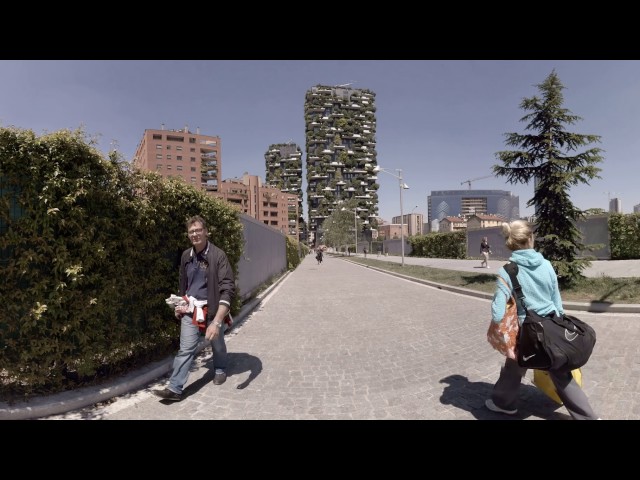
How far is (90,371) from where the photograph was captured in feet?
9.96

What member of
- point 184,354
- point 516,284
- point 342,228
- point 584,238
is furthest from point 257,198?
point 516,284

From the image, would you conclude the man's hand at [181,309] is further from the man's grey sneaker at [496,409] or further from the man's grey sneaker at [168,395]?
the man's grey sneaker at [496,409]

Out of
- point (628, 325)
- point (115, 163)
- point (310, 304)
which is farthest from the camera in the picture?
point (310, 304)

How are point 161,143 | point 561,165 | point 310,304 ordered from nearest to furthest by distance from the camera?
point 310,304 < point 561,165 < point 161,143

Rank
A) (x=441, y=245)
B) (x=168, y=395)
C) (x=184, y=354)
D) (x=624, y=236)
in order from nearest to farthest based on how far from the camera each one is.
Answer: (x=168, y=395)
(x=184, y=354)
(x=624, y=236)
(x=441, y=245)

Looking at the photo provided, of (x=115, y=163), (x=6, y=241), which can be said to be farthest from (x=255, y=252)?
(x=6, y=241)

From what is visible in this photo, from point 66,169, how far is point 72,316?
1.66 meters

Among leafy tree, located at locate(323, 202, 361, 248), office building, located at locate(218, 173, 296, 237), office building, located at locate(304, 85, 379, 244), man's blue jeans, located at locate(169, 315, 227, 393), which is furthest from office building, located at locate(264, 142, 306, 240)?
man's blue jeans, located at locate(169, 315, 227, 393)

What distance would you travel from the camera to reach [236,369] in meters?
3.72

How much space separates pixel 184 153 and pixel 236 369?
79707mm

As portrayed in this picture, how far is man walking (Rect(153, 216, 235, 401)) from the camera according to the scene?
2.96 metres

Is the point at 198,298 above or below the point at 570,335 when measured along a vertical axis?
above

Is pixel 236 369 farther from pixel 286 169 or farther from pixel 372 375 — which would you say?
pixel 286 169

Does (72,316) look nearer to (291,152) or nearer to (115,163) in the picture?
(115,163)
